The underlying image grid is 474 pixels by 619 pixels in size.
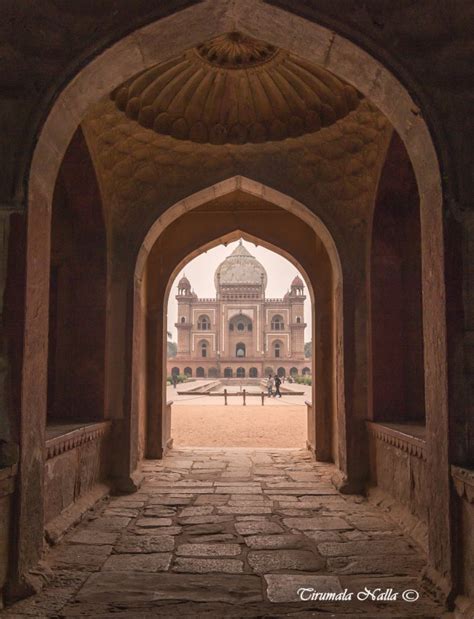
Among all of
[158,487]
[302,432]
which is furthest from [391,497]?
[302,432]

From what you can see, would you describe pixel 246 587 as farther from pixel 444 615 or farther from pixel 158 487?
pixel 158 487

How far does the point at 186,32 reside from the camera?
3578mm

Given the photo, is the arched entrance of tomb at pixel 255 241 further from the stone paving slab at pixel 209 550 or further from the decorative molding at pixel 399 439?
the stone paving slab at pixel 209 550

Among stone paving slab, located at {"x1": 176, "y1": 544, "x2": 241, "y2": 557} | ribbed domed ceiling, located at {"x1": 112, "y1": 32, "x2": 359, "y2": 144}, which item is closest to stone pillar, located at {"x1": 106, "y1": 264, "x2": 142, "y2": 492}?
ribbed domed ceiling, located at {"x1": 112, "y1": 32, "x2": 359, "y2": 144}

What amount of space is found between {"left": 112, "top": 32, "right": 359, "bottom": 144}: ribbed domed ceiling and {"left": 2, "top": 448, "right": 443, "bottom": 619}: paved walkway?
395 cm

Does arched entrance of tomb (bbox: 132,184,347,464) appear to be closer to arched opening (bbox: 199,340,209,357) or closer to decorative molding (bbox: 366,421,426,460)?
decorative molding (bbox: 366,421,426,460)

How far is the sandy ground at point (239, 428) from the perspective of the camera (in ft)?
33.9

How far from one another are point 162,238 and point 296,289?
1901 inches

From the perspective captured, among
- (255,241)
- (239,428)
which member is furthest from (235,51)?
(239,428)

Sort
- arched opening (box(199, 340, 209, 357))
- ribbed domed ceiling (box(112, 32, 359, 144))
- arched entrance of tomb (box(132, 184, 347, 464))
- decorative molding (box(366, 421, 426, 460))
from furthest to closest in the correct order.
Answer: arched opening (box(199, 340, 209, 357)), arched entrance of tomb (box(132, 184, 347, 464)), ribbed domed ceiling (box(112, 32, 359, 144)), decorative molding (box(366, 421, 426, 460))

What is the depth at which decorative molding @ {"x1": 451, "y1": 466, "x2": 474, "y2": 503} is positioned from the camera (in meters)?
2.71

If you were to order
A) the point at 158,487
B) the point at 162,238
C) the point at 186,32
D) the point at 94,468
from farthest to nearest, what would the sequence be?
the point at 162,238 < the point at 158,487 < the point at 94,468 < the point at 186,32
